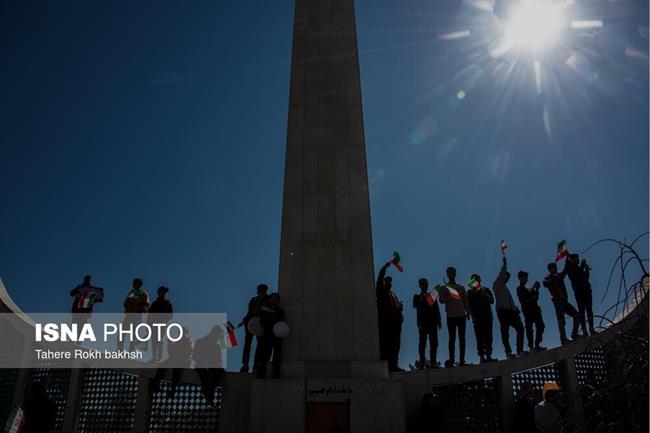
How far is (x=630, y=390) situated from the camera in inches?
81.0

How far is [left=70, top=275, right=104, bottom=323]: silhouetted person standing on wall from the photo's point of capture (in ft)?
33.0

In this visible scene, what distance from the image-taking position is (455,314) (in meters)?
9.90

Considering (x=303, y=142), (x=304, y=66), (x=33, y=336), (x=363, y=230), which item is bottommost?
(x=33, y=336)

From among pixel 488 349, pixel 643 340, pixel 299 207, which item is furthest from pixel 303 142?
pixel 643 340

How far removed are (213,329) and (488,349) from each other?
16.9 ft

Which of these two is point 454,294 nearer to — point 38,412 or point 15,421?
point 38,412

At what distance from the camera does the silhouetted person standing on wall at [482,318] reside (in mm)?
9836

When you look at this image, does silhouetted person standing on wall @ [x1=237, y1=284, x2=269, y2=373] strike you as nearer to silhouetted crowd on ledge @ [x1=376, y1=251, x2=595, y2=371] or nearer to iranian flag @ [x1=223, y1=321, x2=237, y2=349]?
iranian flag @ [x1=223, y1=321, x2=237, y2=349]

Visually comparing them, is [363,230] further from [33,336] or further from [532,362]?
[33,336]

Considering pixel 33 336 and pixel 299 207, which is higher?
pixel 299 207

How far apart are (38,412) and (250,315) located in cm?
383

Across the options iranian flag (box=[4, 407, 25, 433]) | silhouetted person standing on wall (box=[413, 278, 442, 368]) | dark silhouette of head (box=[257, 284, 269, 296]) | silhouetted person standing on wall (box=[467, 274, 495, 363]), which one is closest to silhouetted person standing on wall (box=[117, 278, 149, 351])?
dark silhouette of head (box=[257, 284, 269, 296])

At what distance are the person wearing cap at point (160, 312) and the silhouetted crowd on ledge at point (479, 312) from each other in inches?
159

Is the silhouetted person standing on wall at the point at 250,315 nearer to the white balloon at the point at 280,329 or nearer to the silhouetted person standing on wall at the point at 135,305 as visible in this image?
the white balloon at the point at 280,329
